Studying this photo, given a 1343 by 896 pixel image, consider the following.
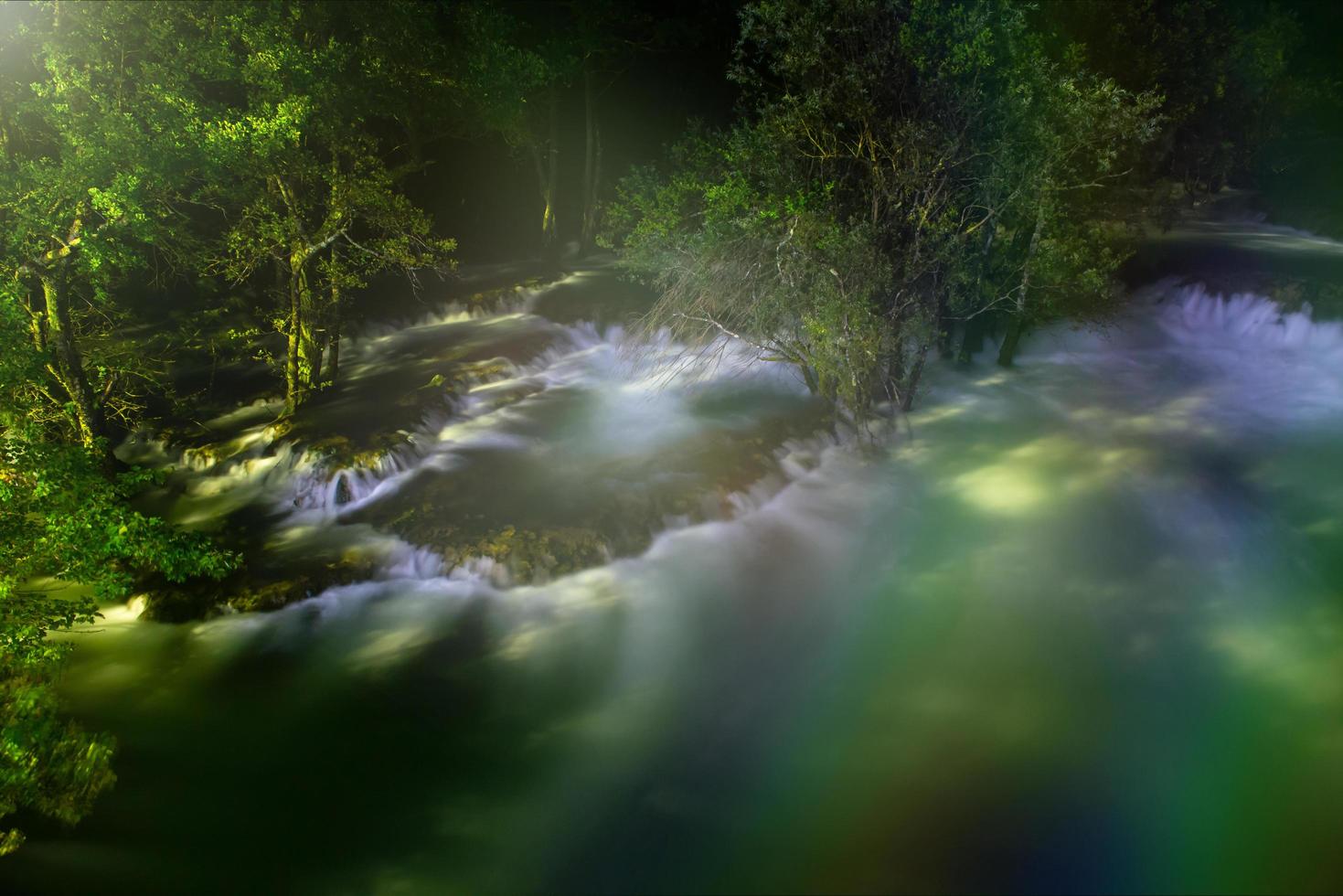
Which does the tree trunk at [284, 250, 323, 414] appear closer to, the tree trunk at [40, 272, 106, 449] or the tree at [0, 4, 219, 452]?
the tree at [0, 4, 219, 452]

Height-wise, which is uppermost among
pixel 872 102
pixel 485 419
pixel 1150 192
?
pixel 872 102

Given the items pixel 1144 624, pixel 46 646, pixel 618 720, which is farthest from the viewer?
pixel 1144 624

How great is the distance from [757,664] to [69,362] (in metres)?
13.3

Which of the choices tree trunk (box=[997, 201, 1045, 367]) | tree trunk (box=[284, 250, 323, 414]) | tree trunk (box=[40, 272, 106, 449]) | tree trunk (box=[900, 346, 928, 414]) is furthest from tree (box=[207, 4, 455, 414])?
tree trunk (box=[997, 201, 1045, 367])

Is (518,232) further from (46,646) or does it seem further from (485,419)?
(46,646)

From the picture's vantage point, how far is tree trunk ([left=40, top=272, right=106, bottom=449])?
12.3 meters

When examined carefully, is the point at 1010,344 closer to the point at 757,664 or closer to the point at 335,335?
the point at 757,664

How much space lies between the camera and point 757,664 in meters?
10.9

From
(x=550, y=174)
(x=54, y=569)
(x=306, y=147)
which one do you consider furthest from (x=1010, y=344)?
(x=54, y=569)

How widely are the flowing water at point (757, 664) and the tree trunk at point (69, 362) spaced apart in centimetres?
257

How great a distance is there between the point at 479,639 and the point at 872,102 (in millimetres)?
11621

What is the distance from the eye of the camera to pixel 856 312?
45.2 ft

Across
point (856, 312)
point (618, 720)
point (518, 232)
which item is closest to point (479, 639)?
point (618, 720)

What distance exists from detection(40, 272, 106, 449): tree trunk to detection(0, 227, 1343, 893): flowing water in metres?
2.57
